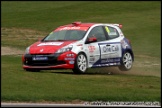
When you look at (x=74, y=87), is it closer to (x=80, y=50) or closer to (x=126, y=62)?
(x=80, y=50)

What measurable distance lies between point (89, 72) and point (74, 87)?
14.4 feet

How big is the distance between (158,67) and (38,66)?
17.0 ft

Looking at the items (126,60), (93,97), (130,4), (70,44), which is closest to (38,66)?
(70,44)

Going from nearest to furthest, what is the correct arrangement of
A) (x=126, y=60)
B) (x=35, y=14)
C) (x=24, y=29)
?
(x=126, y=60) → (x=24, y=29) → (x=35, y=14)

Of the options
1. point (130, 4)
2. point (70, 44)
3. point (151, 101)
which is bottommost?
point (151, 101)

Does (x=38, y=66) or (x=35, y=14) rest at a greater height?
(x=35, y=14)

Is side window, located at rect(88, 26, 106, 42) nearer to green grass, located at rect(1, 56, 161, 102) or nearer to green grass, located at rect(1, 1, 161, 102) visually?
green grass, located at rect(1, 1, 161, 102)

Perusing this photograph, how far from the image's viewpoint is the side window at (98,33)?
17.9 metres

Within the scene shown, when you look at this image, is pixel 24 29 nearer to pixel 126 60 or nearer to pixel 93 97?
pixel 126 60

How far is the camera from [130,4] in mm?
48844

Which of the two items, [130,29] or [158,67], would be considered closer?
[158,67]

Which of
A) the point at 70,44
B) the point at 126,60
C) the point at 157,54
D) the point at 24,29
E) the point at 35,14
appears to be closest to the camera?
the point at 70,44

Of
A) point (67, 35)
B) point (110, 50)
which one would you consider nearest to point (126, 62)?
point (110, 50)

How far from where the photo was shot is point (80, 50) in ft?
55.5
